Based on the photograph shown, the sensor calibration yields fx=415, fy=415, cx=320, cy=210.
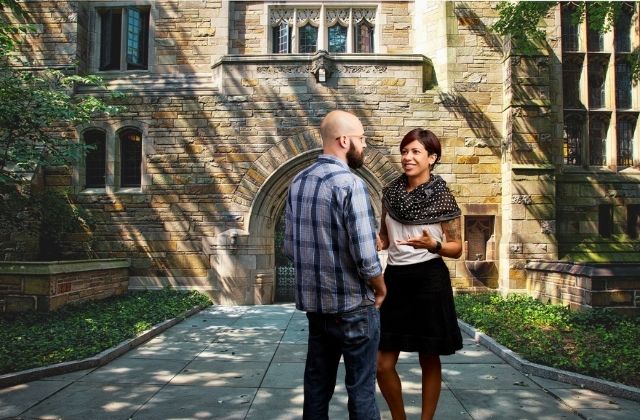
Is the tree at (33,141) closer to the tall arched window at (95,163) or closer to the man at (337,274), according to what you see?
the tall arched window at (95,163)

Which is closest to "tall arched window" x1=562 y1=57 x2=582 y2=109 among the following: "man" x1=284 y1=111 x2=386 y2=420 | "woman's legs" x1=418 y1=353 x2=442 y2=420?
"woman's legs" x1=418 y1=353 x2=442 y2=420

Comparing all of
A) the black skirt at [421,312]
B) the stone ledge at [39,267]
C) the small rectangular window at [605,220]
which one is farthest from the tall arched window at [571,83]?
the stone ledge at [39,267]

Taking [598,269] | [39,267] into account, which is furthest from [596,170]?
[39,267]

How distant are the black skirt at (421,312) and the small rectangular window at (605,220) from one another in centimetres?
823

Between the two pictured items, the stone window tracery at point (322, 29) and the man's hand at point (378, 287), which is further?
the stone window tracery at point (322, 29)

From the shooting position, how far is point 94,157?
960 centimetres

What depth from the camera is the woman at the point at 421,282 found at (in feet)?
8.28

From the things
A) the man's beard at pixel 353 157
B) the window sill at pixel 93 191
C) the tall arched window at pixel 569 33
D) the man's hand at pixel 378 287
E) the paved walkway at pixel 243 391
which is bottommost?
the paved walkway at pixel 243 391

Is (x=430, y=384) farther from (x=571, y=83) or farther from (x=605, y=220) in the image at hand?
(x=571, y=83)

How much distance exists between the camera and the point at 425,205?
8.54 feet

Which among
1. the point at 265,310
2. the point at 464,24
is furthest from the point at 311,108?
the point at 265,310

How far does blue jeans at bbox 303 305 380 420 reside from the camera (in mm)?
2018

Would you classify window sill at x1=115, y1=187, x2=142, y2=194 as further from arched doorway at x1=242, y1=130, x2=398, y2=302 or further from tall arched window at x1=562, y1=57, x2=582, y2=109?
tall arched window at x1=562, y1=57, x2=582, y2=109

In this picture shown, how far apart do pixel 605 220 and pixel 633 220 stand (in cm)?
60
